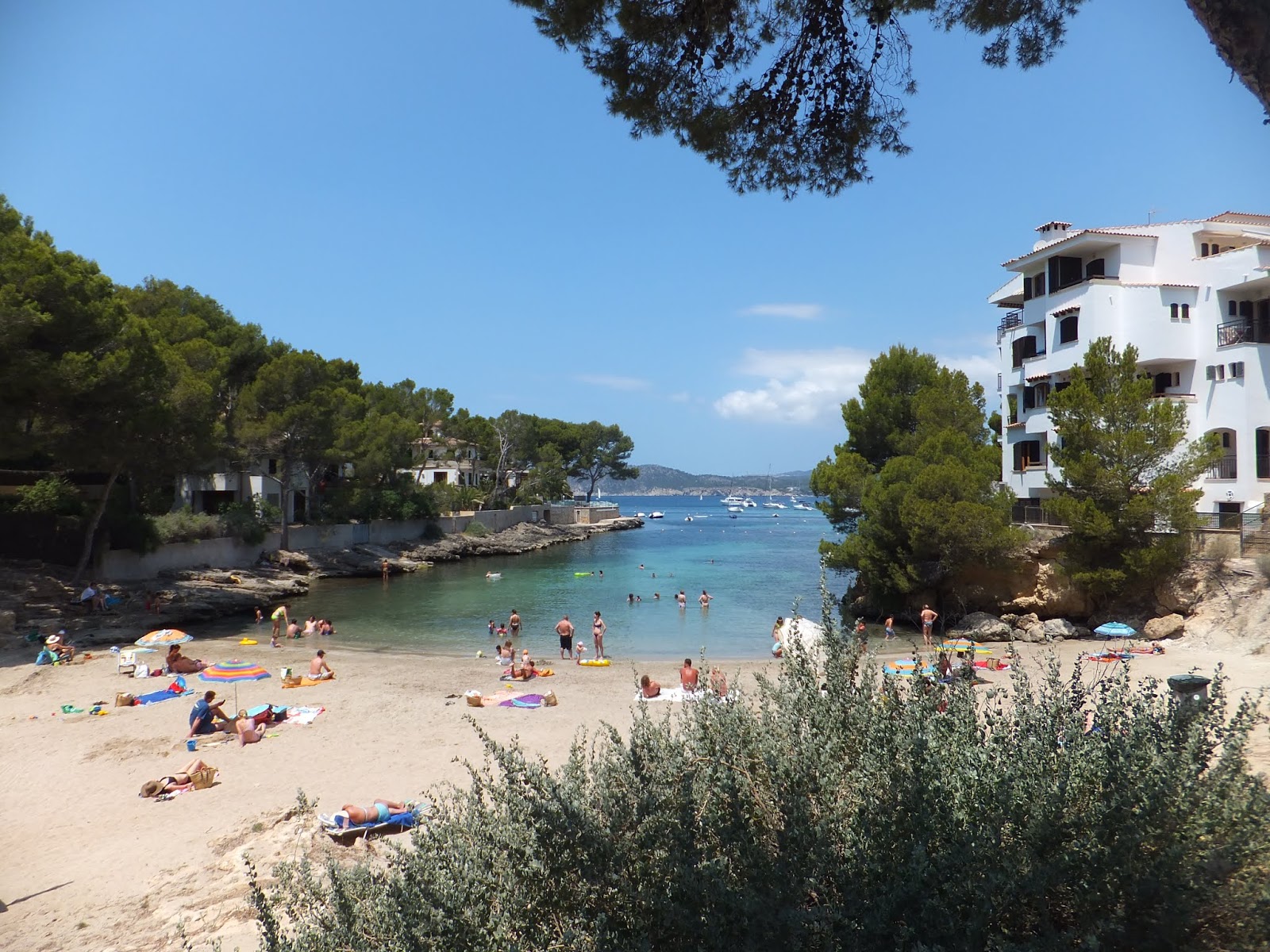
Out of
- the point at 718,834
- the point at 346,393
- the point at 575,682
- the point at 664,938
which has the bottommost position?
the point at 575,682

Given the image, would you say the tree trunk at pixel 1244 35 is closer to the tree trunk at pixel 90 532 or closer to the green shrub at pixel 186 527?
the tree trunk at pixel 90 532

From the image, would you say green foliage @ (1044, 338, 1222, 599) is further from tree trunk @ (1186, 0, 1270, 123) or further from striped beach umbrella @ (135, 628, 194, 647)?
striped beach umbrella @ (135, 628, 194, 647)

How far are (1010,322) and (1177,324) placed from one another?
616 centimetres

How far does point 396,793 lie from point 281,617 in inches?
620

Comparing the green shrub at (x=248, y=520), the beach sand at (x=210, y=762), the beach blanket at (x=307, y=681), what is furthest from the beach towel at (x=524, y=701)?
the green shrub at (x=248, y=520)

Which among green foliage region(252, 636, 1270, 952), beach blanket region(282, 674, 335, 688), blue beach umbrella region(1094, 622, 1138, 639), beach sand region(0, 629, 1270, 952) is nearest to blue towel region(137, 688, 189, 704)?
beach sand region(0, 629, 1270, 952)

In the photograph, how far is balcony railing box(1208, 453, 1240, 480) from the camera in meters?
22.2

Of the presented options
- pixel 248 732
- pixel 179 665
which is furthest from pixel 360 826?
pixel 179 665

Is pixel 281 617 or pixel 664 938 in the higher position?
pixel 664 938

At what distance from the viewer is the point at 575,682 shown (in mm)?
17703

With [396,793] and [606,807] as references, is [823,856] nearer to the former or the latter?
[606,807]

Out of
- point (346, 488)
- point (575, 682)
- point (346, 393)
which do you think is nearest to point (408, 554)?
point (346, 488)

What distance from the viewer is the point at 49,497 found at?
27.3 metres

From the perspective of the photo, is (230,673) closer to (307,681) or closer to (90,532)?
(307,681)
